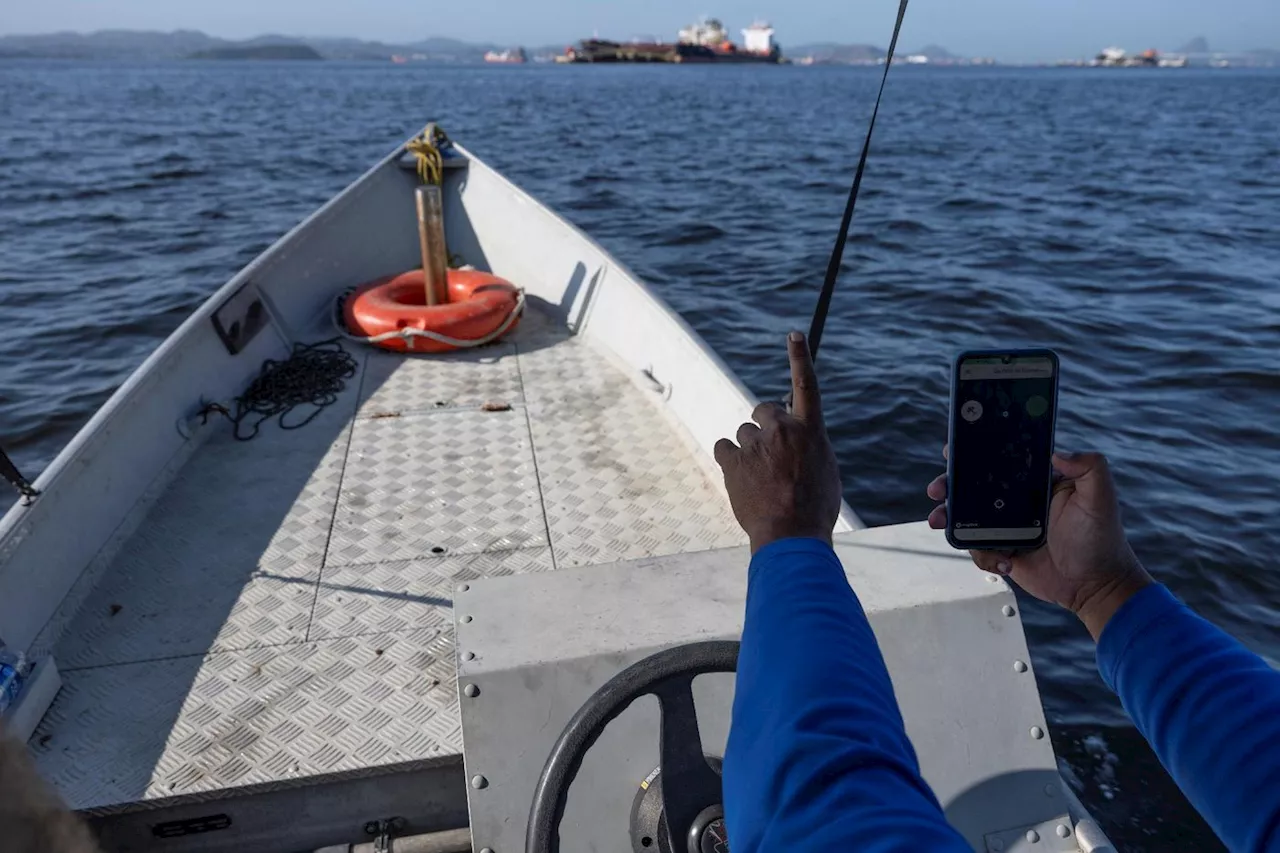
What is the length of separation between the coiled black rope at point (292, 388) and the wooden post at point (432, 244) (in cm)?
74

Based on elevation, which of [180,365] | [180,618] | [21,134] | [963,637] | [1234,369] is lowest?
[21,134]

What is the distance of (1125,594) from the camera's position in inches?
50.9

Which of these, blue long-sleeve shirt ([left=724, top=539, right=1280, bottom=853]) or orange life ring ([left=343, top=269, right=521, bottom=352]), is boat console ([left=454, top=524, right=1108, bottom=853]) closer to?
blue long-sleeve shirt ([left=724, top=539, right=1280, bottom=853])

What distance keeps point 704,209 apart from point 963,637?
39.9ft

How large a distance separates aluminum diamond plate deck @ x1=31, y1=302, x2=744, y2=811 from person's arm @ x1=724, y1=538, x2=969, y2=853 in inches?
70.3

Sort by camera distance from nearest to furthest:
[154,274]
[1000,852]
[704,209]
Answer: [1000,852], [154,274], [704,209]

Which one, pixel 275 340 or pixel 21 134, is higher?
pixel 275 340

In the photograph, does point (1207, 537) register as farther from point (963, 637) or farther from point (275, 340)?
point (275, 340)

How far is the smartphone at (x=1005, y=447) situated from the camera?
4.42 feet

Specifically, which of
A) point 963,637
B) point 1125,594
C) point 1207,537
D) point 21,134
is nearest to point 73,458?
point 963,637

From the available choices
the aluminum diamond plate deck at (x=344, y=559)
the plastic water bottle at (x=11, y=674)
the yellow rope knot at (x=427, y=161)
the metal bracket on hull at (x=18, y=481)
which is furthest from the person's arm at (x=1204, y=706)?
the yellow rope knot at (x=427, y=161)

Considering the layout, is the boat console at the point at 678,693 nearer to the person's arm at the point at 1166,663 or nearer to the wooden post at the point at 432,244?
the person's arm at the point at 1166,663

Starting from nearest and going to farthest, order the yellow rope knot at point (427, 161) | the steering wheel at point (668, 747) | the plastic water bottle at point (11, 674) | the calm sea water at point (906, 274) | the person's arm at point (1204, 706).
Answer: the person's arm at point (1204, 706) < the steering wheel at point (668, 747) < the plastic water bottle at point (11, 674) < the calm sea water at point (906, 274) < the yellow rope knot at point (427, 161)

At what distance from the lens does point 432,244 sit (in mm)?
5820
